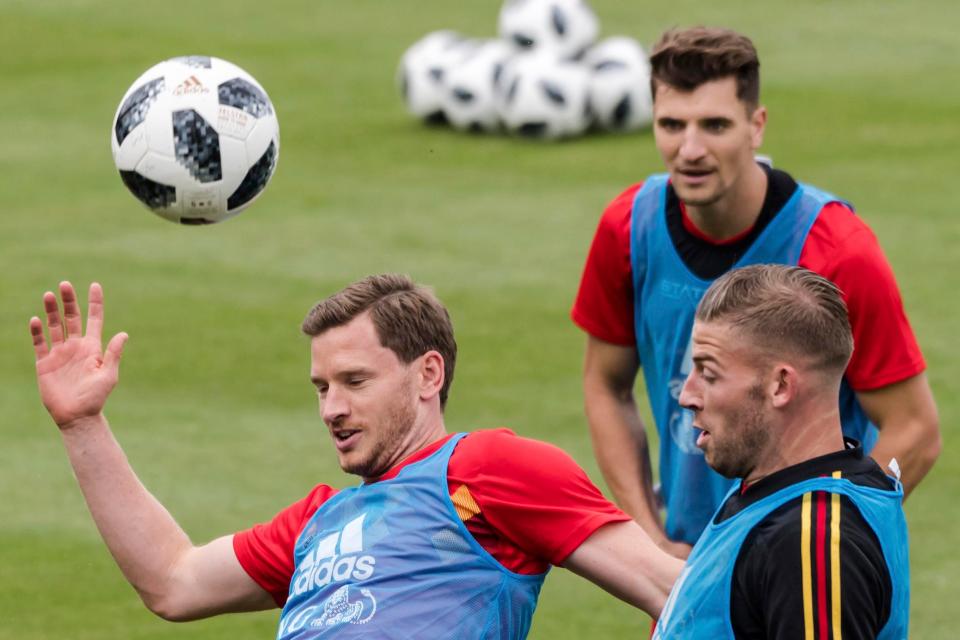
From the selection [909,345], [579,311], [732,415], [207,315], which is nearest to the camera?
[732,415]

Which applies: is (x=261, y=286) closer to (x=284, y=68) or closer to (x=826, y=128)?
(x=826, y=128)

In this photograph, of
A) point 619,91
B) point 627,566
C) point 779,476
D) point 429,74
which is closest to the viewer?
point 779,476

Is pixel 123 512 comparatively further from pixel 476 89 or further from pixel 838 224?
pixel 476 89

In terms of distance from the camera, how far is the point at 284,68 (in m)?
21.5

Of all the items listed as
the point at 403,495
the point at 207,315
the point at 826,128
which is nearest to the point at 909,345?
the point at 403,495

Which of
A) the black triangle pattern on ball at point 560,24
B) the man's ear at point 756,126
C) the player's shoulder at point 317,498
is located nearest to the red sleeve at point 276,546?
the player's shoulder at point 317,498

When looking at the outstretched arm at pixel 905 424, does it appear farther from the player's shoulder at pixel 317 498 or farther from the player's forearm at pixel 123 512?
the player's forearm at pixel 123 512

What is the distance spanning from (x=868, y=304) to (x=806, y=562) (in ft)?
7.31

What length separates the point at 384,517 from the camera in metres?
5.12

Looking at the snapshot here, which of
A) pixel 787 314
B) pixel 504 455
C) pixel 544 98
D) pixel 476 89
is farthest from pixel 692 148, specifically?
pixel 476 89

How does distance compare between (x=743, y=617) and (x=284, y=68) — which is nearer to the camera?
(x=743, y=617)

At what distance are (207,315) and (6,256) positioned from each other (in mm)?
2642

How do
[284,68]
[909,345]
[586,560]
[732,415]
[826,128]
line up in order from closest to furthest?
[732,415], [586,560], [909,345], [826,128], [284,68]

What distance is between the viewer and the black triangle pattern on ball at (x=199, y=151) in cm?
692
